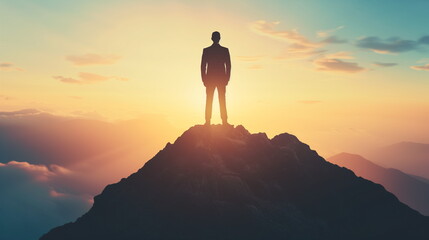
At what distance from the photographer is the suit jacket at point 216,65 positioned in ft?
82.8

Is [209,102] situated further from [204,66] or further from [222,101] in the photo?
[204,66]

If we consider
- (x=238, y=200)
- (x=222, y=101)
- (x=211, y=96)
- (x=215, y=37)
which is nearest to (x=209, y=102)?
(x=211, y=96)

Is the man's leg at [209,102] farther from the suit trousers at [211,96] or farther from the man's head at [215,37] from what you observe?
the man's head at [215,37]

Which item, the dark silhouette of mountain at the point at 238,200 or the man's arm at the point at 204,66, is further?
the man's arm at the point at 204,66

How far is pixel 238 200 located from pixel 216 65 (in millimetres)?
7815

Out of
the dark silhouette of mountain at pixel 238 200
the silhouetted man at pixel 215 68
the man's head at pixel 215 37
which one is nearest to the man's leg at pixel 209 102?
the silhouetted man at pixel 215 68

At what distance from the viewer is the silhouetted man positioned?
25.2 m

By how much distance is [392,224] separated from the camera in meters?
23.3

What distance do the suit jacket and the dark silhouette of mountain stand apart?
9.70 ft

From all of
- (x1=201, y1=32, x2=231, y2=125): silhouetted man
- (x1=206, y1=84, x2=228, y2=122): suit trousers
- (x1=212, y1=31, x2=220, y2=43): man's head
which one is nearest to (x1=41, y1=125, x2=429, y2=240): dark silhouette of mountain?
(x1=206, y1=84, x2=228, y2=122): suit trousers

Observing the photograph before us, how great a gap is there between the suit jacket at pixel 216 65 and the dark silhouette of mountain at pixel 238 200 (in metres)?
2.96

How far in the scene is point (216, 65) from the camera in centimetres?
2527

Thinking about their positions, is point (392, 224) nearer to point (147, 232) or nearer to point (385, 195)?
point (385, 195)

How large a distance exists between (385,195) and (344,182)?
236 centimetres
